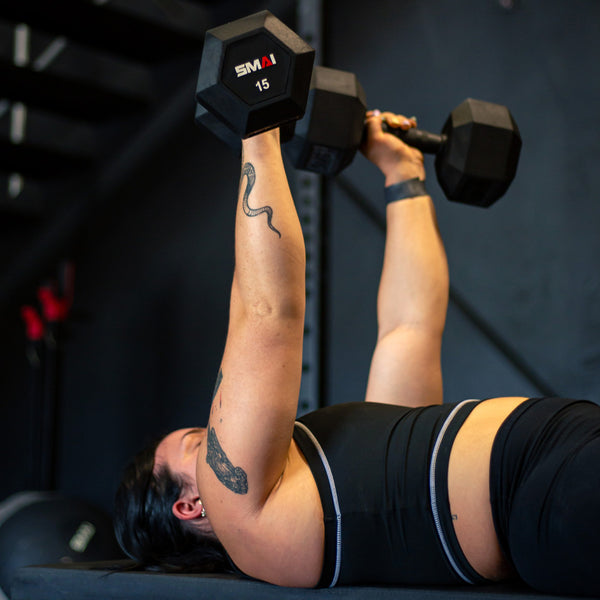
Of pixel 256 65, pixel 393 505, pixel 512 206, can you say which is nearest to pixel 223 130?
pixel 256 65

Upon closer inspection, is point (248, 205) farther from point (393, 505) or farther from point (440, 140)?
point (440, 140)

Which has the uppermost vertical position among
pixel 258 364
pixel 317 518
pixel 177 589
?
pixel 258 364

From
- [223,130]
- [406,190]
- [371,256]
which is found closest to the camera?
[223,130]

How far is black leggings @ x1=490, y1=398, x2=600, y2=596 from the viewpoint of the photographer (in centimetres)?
85

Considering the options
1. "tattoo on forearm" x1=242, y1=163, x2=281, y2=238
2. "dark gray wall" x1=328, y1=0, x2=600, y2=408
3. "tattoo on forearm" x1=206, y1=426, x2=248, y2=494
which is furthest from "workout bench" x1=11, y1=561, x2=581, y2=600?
"dark gray wall" x1=328, y1=0, x2=600, y2=408

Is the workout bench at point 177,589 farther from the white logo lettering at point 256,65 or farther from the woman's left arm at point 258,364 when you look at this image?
the white logo lettering at point 256,65

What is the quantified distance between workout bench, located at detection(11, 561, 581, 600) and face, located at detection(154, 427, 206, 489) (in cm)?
18

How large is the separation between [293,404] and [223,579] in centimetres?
31

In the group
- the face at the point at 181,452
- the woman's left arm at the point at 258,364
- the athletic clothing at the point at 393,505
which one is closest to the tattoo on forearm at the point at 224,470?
the woman's left arm at the point at 258,364

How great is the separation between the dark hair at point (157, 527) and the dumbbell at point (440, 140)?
681 millimetres

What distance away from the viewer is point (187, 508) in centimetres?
Result: 124

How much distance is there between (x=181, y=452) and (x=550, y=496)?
66 centimetres

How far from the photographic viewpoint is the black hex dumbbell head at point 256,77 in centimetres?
99

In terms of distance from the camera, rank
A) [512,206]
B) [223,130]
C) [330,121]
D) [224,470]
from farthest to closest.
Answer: [512,206]
[330,121]
[223,130]
[224,470]
